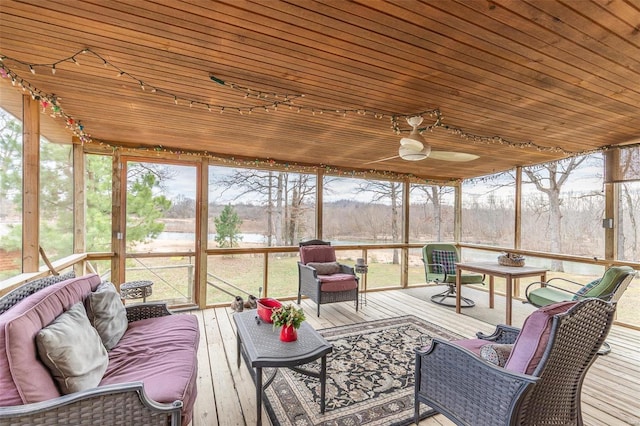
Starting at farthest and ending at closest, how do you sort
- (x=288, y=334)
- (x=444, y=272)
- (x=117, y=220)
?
(x=444, y=272) < (x=117, y=220) < (x=288, y=334)

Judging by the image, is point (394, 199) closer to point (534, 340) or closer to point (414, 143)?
point (414, 143)

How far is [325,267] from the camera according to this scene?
5.04m

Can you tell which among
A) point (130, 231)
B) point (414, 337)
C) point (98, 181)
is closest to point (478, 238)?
point (414, 337)

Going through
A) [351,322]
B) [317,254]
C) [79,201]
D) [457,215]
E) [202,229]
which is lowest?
[351,322]

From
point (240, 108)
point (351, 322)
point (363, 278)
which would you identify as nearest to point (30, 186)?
point (240, 108)

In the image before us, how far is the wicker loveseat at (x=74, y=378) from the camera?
1332 mm

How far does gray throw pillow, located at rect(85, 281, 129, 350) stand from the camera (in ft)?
7.20

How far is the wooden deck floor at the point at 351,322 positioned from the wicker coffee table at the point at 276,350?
1.25 ft

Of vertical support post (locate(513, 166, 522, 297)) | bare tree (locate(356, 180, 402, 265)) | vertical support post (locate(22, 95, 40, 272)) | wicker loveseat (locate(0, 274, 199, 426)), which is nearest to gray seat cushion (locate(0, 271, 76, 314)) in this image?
wicker loveseat (locate(0, 274, 199, 426))

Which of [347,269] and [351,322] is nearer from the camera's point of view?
[351,322]

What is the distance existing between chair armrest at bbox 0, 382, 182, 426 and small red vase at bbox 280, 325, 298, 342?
957mm

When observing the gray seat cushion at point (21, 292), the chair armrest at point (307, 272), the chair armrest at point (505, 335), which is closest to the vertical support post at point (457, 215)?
the chair armrest at point (307, 272)

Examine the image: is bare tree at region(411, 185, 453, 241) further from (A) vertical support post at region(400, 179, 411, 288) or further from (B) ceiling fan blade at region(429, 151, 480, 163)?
(B) ceiling fan blade at region(429, 151, 480, 163)

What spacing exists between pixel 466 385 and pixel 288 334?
1292 mm
